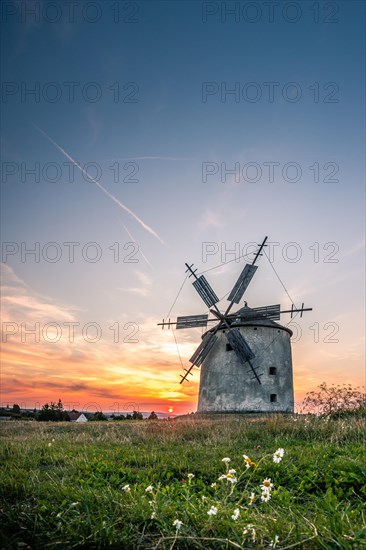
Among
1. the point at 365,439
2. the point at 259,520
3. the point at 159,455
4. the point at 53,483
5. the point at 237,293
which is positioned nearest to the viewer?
the point at 259,520

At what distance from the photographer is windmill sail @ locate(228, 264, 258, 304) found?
98.2ft

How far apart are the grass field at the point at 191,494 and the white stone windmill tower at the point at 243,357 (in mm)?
17034

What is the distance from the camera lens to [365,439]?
8086 millimetres

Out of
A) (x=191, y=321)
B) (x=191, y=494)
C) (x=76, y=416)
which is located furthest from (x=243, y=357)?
(x=76, y=416)

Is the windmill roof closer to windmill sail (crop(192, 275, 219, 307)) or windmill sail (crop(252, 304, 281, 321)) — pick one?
windmill sail (crop(252, 304, 281, 321))

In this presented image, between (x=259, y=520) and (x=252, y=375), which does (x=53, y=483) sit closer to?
(x=259, y=520)

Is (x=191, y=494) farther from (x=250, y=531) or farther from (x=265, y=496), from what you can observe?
(x=250, y=531)

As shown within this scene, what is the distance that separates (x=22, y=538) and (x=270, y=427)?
28.6 ft

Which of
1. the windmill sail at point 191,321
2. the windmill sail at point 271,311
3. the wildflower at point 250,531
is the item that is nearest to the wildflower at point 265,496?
the wildflower at point 250,531

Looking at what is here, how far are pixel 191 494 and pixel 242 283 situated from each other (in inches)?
1033

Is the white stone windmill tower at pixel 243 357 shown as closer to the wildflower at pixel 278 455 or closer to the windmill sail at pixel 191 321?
the windmill sail at pixel 191 321

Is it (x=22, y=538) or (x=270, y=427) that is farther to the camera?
(x=270, y=427)

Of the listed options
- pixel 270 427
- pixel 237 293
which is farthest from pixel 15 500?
pixel 237 293

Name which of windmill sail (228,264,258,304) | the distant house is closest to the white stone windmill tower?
windmill sail (228,264,258,304)
